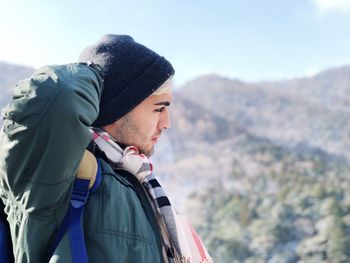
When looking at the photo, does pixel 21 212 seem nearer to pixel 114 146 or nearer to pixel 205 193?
pixel 114 146

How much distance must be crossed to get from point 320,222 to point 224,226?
113 inches

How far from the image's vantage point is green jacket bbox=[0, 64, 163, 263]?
1.90 ft

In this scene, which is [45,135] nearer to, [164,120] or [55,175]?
[55,175]

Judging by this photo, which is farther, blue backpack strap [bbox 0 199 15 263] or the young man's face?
the young man's face

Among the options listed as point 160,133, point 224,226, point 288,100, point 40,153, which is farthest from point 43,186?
point 288,100

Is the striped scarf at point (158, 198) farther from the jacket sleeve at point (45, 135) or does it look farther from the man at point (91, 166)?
the jacket sleeve at point (45, 135)

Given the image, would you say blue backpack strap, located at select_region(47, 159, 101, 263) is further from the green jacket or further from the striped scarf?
the striped scarf

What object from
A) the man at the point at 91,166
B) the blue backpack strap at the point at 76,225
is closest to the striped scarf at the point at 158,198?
the man at the point at 91,166

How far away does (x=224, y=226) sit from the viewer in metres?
11.6

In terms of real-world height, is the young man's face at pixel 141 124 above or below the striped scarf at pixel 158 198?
above

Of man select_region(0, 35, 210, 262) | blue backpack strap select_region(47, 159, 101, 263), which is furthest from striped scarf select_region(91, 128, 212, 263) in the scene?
blue backpack strap select_region(47, 159, 101, 263)

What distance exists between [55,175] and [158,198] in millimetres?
224

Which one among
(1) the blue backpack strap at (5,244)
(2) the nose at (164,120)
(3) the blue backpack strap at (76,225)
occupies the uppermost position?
(2) the nose at (164,120)

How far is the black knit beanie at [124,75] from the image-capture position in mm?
814
